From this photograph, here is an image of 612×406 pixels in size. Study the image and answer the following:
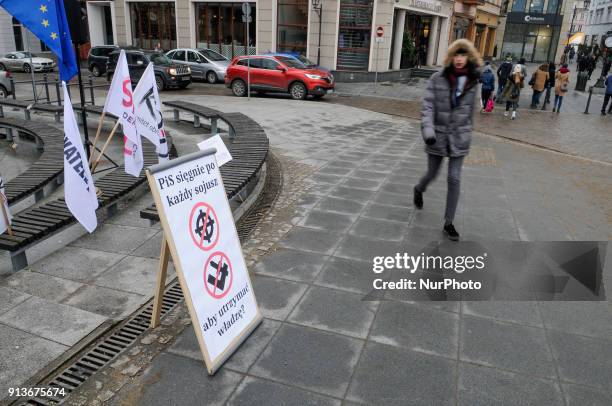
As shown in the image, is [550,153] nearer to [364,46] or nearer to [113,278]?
[113,278]

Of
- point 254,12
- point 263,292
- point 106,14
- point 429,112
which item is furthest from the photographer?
point 106,14

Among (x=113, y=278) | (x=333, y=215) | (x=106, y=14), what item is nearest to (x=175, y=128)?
(x=333, y=215)

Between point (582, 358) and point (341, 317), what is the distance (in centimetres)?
172

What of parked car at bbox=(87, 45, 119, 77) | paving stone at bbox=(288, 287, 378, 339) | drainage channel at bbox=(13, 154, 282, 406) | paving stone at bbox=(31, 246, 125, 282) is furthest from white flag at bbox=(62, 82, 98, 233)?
parked car at bbox=(87, 45, 119, 77)

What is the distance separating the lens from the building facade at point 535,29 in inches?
1857

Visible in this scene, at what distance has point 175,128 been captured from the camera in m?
11.7

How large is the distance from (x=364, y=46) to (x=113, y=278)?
73.5 ft

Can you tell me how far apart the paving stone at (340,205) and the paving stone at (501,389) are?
3109 millimetres

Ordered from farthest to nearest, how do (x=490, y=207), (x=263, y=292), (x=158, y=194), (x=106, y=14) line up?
1. (x=106, y=14)
2. (x=490, y=207)
3. (x=263, y=292)
4. (x=158, y=194)

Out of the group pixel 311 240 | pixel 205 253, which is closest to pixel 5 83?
pixel 311 240

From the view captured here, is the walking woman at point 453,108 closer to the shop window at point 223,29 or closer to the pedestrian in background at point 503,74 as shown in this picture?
the pedestrian in background at point 503,74

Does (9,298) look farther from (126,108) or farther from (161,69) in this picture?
(161,69)

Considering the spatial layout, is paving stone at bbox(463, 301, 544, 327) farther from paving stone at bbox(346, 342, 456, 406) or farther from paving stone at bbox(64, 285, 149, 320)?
paving stone at bbox(64, 285, 149, 320)

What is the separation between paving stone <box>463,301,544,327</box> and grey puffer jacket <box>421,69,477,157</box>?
5.72ft
